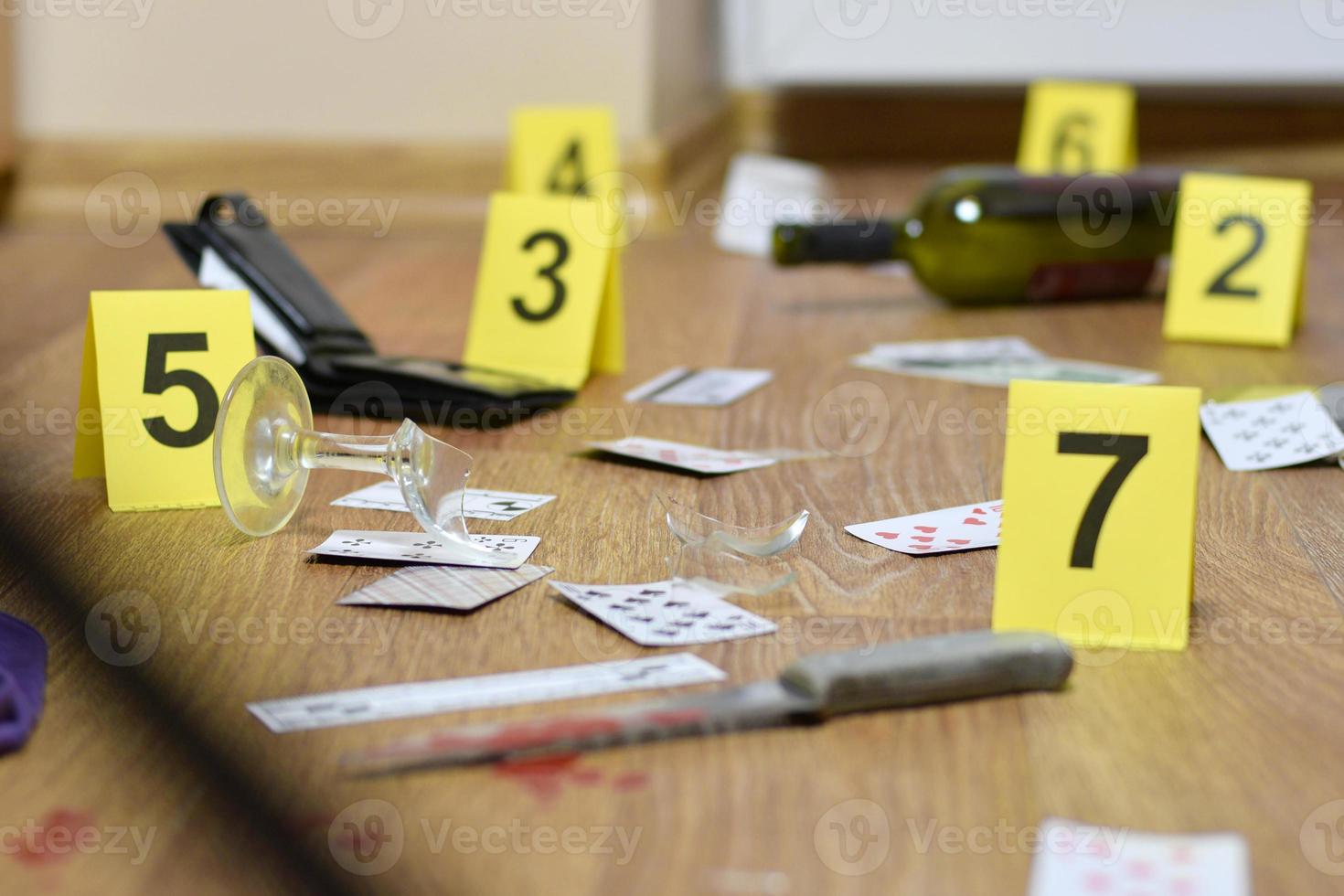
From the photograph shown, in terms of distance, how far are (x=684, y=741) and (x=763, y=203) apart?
1654 mm

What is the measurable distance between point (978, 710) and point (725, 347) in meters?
0.92

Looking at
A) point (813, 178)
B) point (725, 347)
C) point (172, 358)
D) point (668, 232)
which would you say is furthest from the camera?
point (668, 232)

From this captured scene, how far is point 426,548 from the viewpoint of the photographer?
890 mm

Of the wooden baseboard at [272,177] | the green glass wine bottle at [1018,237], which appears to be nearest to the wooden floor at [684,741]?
the green glass wine bottle at [1018,237]

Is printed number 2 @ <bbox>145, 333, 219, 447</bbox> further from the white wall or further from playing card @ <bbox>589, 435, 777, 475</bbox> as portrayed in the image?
the white wall

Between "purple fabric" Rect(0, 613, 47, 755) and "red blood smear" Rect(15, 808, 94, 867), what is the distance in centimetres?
7

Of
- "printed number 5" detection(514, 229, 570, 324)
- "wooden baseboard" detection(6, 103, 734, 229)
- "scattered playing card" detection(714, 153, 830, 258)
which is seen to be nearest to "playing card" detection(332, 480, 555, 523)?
"printed number 5" detection(514, 229, 570, 324)

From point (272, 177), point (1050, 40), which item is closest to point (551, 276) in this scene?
point (272, 177)

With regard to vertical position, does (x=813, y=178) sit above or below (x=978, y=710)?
above

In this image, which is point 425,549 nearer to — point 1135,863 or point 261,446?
point 261,446

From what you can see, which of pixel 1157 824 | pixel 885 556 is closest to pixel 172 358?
pixel 885 556

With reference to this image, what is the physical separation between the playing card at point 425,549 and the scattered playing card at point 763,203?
1.32 meters

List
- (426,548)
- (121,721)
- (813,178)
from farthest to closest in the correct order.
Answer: (813,178)
(426,548)
(121,721)

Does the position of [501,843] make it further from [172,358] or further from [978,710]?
[172,358]
